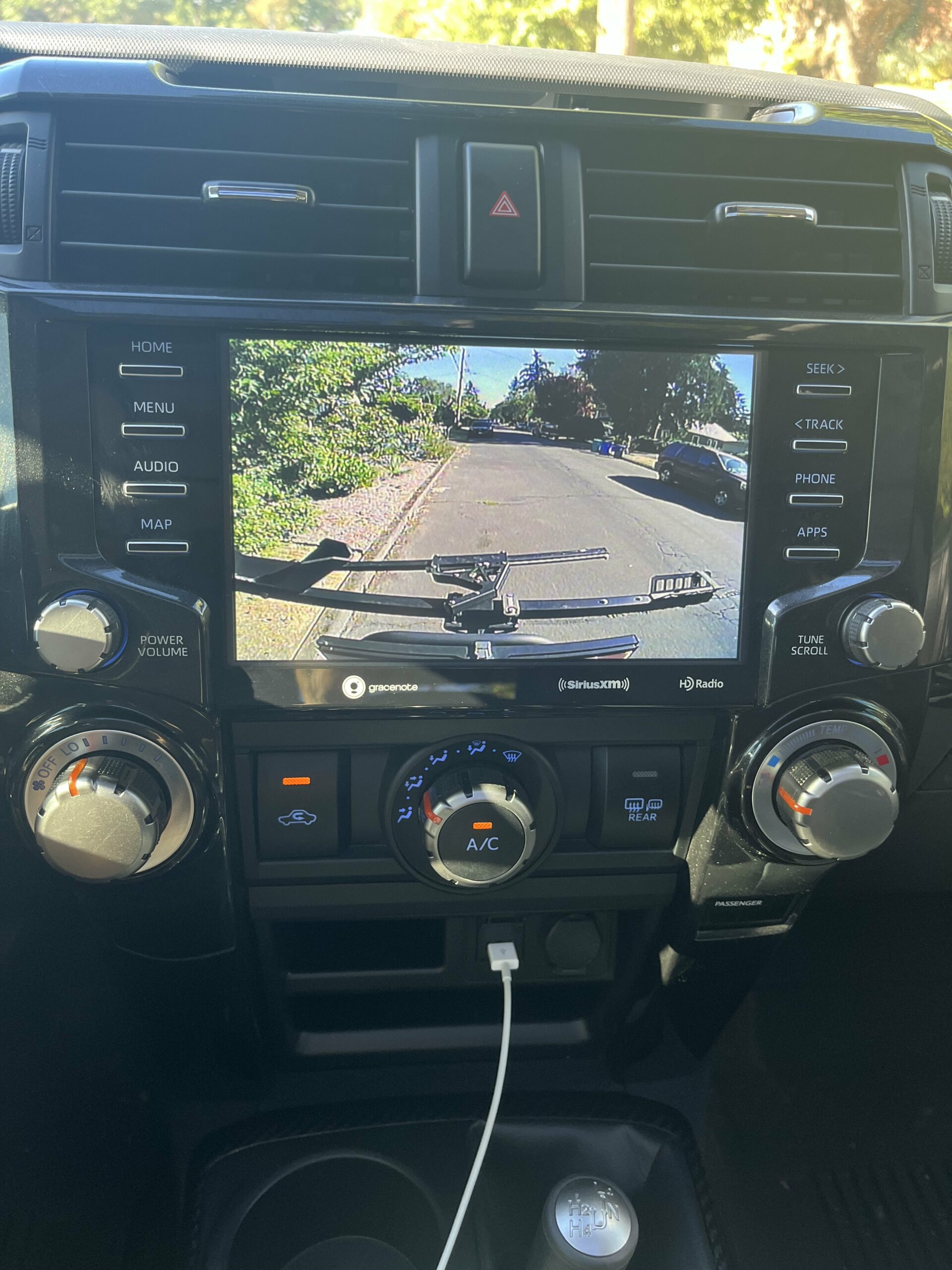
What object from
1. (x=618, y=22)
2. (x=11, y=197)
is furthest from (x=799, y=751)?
(x=618, y=22)

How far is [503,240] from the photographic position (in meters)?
1.19

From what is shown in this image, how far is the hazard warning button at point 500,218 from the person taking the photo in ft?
3.87

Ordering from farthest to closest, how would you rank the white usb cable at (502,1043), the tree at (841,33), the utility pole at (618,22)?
the tree at (841,33)
the utility pole at (618,22)
the white usb cable at (502,1043)

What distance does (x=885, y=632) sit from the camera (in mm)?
1252

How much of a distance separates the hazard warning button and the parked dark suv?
0.97 ft

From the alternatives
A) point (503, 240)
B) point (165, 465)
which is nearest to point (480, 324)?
point (503, 240)

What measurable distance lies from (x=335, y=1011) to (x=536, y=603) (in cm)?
97

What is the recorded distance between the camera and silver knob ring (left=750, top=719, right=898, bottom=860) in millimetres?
1362

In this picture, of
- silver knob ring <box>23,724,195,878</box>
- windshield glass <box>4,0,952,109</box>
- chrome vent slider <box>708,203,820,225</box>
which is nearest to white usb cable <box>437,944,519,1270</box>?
silver knob ring <box>23,724,195,878</box>

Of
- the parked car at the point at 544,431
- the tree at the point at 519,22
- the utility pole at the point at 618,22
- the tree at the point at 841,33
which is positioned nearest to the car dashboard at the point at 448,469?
the parked car at the point at 544,431

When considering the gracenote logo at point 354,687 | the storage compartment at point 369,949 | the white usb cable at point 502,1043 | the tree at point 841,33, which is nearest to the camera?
the gracenote logo at point 354,687

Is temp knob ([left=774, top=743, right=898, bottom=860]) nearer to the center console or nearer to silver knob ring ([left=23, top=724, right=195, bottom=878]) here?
the center console

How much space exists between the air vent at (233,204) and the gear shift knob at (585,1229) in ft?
4.58

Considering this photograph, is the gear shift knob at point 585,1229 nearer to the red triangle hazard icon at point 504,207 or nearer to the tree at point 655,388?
the tree at point 655,388
